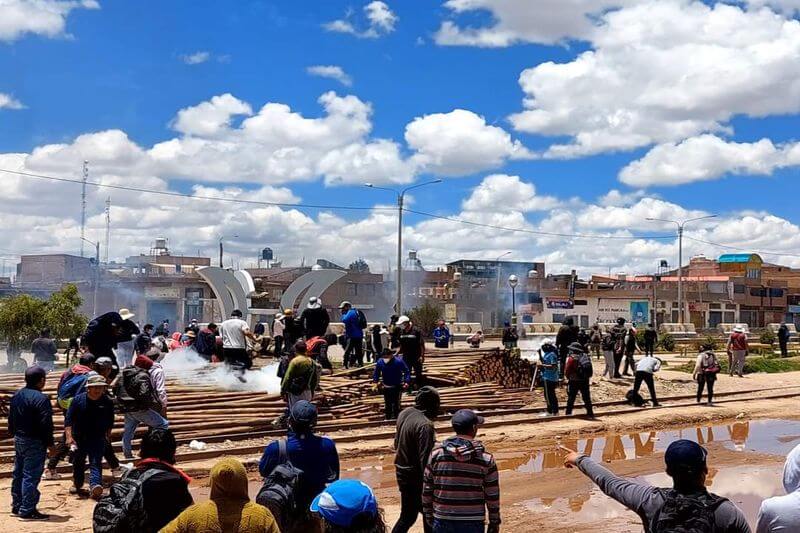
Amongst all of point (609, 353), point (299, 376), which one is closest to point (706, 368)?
point (609, 353)

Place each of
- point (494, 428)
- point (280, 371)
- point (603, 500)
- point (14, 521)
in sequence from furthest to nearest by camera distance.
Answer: point (494, 428) < point (280, 371) < point (603, 500) < point (14, 521)

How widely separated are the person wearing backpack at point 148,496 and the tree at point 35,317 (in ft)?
89.3

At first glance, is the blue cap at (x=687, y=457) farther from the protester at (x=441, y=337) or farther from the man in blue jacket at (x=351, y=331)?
the protester at (x=441, y=337)

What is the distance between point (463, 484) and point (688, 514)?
208 cm

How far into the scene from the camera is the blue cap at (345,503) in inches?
170

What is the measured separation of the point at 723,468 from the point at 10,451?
37.4 feet

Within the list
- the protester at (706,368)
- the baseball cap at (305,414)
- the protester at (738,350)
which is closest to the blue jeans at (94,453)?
the baseball cap at (305,414)

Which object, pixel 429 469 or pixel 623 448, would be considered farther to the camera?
pixel 623 448

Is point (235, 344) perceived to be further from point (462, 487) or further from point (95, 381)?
point (462, 487)

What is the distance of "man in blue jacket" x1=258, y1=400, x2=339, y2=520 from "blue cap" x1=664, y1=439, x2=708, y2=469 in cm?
266

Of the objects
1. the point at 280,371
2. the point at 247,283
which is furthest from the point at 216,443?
the point at 247,283

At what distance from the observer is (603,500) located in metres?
11.4

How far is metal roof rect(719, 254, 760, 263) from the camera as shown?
104 meters

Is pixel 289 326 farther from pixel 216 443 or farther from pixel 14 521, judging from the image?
pixel 14 521
